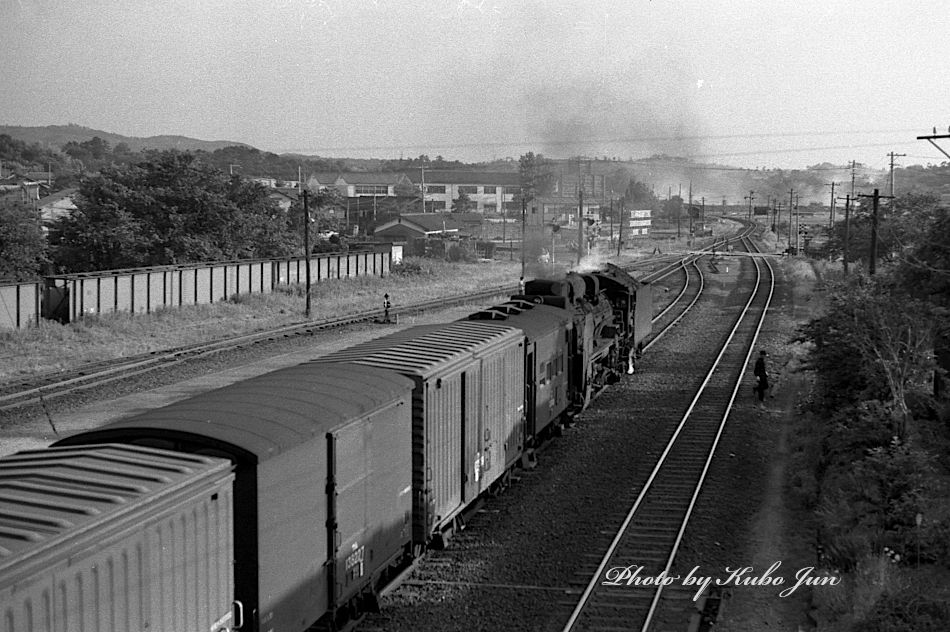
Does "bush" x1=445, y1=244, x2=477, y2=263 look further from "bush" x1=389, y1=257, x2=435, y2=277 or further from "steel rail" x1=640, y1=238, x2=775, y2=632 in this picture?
"steel rail" x1=640, y1=238, x2=775, y2=632

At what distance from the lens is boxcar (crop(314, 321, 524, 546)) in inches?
503

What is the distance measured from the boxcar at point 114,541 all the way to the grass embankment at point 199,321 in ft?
80.8

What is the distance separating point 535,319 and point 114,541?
44.4ft

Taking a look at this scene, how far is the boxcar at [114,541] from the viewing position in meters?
6.05

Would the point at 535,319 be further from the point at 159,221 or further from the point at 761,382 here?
the point at 159,221

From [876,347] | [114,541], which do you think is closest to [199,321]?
[876,347]

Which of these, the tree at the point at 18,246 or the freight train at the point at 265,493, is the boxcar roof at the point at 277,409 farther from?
the tree at the point at 18,246

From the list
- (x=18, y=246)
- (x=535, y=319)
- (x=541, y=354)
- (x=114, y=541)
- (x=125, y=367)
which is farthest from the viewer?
(x=18, y=246)

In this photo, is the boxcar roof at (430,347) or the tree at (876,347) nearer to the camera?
the boxcar roof at (430,347)

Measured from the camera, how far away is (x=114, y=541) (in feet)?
22.1


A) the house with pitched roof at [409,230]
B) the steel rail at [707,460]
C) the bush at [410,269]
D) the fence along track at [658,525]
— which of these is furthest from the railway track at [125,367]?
the house with pitched roof at [409,230]

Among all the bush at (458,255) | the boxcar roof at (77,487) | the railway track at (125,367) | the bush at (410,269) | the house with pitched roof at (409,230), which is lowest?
the railway track at (125,367)

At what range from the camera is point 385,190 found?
193875 mm

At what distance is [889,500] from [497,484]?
6733mm
